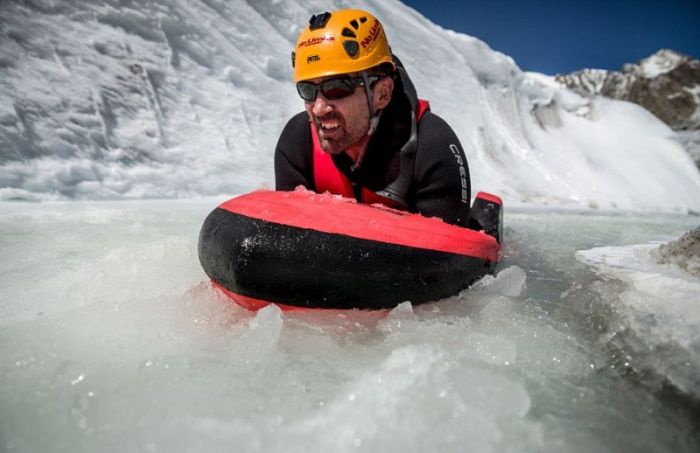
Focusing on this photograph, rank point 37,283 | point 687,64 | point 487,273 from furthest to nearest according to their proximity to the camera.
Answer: point 687,64 → point 487,273 → point 37,283

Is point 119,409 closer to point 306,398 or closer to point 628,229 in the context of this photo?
point 306,398

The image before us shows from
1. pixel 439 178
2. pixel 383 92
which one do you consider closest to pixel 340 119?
pixel 383 92

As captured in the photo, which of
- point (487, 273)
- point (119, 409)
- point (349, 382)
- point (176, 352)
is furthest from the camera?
point (487, 273)

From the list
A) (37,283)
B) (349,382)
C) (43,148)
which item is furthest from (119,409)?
(43,148)

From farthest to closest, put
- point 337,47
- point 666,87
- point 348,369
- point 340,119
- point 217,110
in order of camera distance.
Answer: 1. point 666,87
2. point 217,110
3. point 340,119
4. point 337,47
5. point 348,369

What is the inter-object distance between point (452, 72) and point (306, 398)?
1107 centimetres

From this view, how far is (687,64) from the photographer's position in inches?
973

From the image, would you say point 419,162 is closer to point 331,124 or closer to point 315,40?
point 331,124

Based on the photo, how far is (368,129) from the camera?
238 cm

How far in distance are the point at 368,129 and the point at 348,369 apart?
4.63 feet

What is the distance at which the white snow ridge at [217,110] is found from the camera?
5.30m

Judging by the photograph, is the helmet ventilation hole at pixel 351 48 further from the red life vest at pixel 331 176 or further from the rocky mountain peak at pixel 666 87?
the rocky mountain peak at pixel 666 87

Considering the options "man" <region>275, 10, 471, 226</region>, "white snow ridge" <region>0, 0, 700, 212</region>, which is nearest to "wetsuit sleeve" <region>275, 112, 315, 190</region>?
"man" <region>275, 10, 471, 226</region>

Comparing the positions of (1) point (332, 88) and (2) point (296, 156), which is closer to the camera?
(1) point (332, 88)
